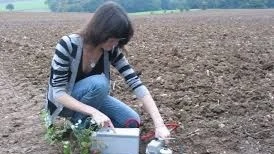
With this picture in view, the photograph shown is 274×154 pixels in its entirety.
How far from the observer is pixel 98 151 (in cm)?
364

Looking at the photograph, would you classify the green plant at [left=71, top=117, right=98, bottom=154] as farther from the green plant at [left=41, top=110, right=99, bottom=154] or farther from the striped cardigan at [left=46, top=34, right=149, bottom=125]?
the striped cardigan at [left=46, top=34, right=149, bottom=125]

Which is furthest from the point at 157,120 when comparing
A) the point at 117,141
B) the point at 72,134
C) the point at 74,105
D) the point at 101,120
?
the point at 72,134

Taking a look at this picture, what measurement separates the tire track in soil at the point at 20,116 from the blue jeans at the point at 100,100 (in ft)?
1.66

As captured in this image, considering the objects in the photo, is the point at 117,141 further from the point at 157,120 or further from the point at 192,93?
the point at 192,93

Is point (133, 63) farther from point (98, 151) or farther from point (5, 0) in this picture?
point (5, 0)

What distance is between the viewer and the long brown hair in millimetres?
3455

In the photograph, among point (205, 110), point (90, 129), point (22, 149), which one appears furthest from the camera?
point (205, 110)

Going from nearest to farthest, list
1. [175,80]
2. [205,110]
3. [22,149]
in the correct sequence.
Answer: [22,149] → [205,110] → [175,80]

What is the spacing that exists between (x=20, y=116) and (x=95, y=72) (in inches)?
62.4

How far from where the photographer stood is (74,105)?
11.9ft

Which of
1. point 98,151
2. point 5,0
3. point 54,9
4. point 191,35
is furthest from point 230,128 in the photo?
point 5,0

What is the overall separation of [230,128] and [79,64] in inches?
57.4

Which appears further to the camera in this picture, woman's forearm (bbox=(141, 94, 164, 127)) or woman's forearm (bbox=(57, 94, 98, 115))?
woman's forearm (bbox=(141, 94, 164, 127))

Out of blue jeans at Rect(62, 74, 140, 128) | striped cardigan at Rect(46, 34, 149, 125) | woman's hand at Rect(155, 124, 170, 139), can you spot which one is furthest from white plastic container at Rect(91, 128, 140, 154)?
striped cardigan at Rect(46, 34, 149, 125)
